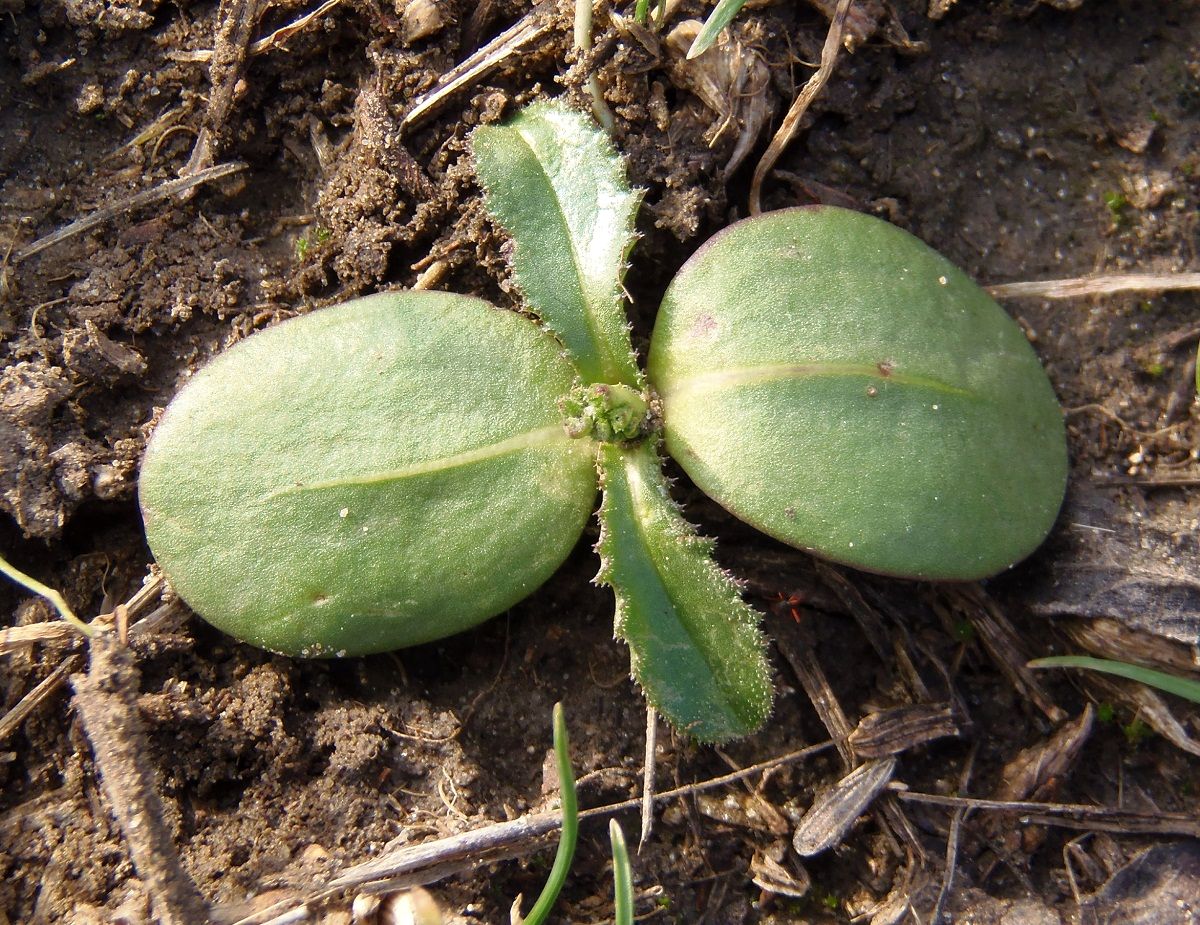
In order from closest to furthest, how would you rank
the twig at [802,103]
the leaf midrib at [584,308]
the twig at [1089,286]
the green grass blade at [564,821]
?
the green grass blade at [564,821] → the leaf midrib at [584,308] → the twig at [802,103] → the twig at [1089,286]

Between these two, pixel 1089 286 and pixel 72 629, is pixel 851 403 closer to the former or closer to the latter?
pixel 1089 286

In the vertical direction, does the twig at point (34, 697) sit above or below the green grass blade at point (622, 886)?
above

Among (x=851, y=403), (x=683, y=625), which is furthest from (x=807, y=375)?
(x=683, y=625)

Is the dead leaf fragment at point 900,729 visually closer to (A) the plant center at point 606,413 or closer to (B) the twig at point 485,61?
(A) the plant center at point 606,413

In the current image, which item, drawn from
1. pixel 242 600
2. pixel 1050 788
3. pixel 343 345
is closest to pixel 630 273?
pixel 343 345

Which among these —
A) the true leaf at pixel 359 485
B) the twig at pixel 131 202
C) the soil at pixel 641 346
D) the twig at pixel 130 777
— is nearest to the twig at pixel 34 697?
the soil at pixel 641 346

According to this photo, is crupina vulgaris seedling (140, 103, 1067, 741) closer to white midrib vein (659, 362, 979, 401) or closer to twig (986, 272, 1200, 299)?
white midrib vein (659, 362, 979, 401)
